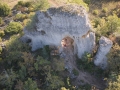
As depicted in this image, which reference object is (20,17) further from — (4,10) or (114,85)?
(114,85)

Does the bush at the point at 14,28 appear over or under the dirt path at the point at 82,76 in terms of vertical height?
over

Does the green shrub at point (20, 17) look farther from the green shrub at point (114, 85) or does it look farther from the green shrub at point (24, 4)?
the green shrub at point (114, 85)

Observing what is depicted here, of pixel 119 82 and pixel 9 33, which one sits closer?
pixel 119 82

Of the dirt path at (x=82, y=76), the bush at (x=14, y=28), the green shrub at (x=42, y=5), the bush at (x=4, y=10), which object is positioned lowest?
the dirt path at (x=82, y=76)

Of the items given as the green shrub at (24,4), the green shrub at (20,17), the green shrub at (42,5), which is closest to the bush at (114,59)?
the green shrub at (42,5)

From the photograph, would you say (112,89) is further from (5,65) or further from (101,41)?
(5,65)

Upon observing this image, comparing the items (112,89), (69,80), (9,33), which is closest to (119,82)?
(112,89)

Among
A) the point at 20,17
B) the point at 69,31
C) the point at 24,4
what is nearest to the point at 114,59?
the point at 69,31
